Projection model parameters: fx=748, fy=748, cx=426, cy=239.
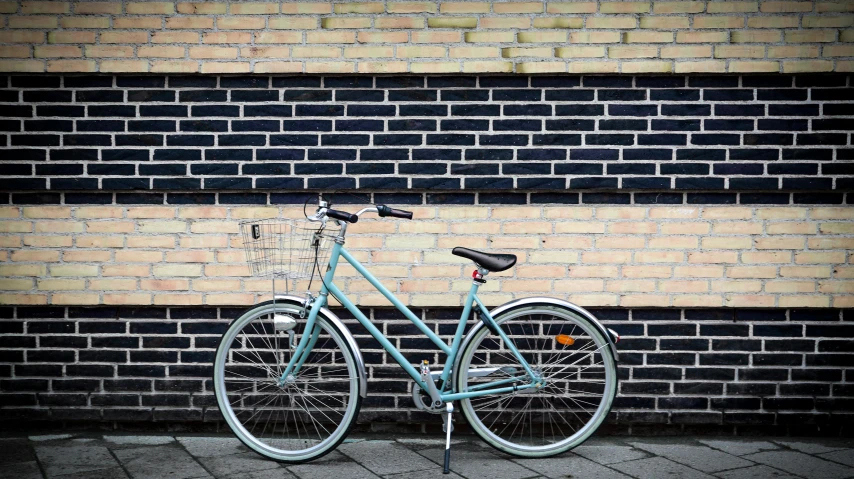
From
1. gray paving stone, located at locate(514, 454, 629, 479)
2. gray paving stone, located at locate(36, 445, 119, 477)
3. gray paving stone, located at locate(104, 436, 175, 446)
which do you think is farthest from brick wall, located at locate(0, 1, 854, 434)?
gray paving stone, located at locate(514, 454, 629, 479)

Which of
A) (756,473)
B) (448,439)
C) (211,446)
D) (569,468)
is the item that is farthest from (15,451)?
(756,473)

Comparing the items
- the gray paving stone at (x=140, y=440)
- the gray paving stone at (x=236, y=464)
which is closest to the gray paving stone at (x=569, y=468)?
the gray paving stone at (x=236, y=464)

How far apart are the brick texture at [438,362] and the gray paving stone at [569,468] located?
22.8 inches

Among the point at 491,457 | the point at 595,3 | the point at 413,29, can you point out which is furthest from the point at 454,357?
the point at 595,3

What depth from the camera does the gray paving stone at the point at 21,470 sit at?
377 centimetres

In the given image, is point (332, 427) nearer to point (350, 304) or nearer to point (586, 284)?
point (350, 304)

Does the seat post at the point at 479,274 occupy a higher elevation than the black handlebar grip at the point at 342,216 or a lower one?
lower

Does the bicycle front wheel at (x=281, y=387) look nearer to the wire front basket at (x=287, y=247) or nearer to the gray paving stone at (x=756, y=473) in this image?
the wire front basket at (x=287, y=247)

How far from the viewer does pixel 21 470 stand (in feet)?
12.6

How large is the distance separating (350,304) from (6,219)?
2.21 metres

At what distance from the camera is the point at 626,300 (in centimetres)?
451

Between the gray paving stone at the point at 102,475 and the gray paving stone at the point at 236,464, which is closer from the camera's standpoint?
the gray paving stone at the point at 102,475

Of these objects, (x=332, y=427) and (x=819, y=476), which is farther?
(x=332, y=427)

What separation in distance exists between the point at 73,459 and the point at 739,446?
12.2ft
